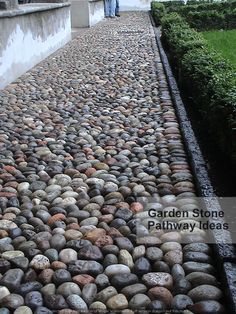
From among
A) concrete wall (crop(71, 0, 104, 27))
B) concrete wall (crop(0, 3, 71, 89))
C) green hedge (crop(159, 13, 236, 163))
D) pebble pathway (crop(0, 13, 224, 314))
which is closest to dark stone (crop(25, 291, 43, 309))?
pebble pathway (crop(0, 13, 224, 314))

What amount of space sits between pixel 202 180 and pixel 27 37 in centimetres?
531

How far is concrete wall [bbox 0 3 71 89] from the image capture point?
6.36 meters

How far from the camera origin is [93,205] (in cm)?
285

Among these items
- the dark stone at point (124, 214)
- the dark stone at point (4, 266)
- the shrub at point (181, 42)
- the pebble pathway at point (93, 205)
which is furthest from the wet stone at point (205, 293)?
the shrub at point (181, 42)

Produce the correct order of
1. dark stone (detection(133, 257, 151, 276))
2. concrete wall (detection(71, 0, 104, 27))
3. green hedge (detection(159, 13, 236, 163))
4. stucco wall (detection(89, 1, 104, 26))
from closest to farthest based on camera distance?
dark stone (detection(133, 257, 151, 276))
green hedge (detection(159, 13, 236, 163))
concrete wall (detection(71, 0, 104, 27))
stucco wall (detection(89, 1, 104, 26))

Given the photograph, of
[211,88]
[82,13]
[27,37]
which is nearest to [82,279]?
[211,88]

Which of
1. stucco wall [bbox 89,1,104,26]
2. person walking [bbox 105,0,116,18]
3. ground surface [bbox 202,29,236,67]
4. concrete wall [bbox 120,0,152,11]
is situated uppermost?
ground surface [bbox 202,29,236,67]

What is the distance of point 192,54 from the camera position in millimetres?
5656

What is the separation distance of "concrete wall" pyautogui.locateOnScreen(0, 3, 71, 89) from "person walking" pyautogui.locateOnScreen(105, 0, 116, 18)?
34.7 feet

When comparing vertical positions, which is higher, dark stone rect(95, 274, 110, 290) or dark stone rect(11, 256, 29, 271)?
dark stone rect(95, 274, 110, 290)

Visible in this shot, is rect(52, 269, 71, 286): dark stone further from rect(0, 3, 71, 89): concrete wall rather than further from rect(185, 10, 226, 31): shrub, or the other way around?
rect(185, 10, 226, 31): shrub

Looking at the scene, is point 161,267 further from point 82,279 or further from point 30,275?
point 30,275

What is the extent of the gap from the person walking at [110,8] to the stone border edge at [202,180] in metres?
15.8

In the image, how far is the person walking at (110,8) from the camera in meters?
20.8
